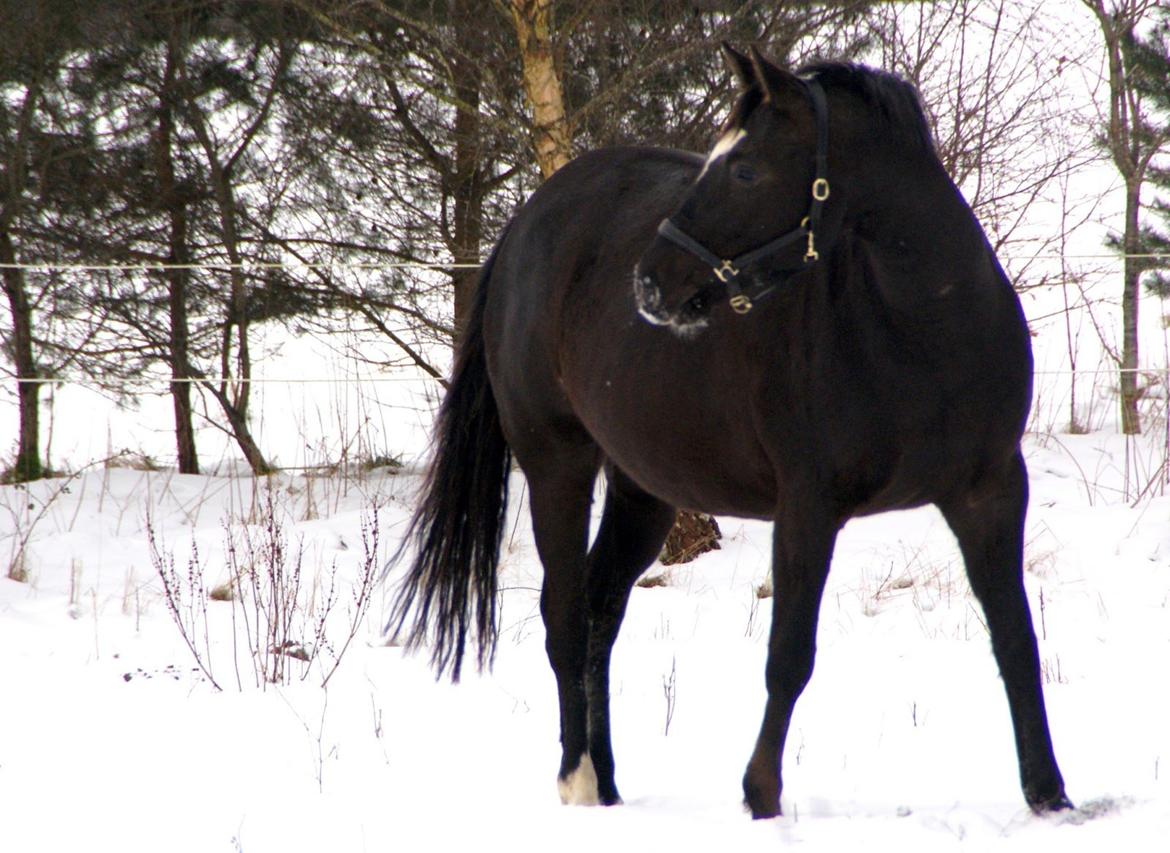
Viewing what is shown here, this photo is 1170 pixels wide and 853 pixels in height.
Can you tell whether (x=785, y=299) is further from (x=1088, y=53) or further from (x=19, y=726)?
(x=1088, y=53)

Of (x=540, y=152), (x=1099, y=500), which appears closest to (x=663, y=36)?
(x=540, y=152)

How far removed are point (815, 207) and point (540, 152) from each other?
12.8 feet

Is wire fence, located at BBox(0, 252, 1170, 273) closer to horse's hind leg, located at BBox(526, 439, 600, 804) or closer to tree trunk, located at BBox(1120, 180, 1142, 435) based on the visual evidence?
tree trunk, located at BBox(1120, 180, 1142, 435)

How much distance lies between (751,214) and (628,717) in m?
1.97

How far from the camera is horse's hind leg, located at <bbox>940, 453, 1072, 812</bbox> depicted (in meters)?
2.46

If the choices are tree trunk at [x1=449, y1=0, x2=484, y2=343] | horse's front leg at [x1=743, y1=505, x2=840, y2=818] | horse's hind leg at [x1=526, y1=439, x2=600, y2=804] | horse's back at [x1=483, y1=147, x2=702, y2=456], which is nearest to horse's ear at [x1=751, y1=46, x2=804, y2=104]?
horse's back at [x1=483, y1=147, x2=702, y2=456]

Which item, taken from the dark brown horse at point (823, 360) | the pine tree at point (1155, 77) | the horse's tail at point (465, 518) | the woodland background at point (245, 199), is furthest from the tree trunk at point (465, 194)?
the pine tree at point (1155, 77)

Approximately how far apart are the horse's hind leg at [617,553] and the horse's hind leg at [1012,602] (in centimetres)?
99

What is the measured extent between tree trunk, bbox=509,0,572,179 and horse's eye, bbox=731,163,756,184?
3741mm

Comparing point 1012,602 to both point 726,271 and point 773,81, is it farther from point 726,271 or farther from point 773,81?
point 773,81

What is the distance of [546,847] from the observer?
2.55m

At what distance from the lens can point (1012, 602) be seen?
2480 millimetres

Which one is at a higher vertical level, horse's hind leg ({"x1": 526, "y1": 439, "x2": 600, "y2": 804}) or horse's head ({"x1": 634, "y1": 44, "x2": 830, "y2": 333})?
horse's head ({"x1": 634, "y1": 44, "x2": 830, "y2": 333})

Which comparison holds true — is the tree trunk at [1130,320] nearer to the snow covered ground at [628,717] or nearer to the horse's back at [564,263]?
the snow covered ground at [628,717]
